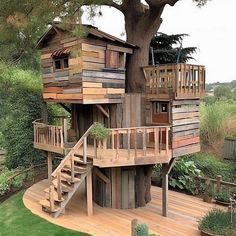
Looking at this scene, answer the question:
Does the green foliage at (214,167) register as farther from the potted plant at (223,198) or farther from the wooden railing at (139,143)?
the wooden railing at (139,143)

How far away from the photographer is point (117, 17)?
12000 millimetres

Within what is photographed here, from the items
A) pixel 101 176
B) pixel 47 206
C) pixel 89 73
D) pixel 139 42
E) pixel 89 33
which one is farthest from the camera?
pixel 139 42

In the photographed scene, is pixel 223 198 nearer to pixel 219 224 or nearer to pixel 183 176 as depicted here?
pixel 183 176

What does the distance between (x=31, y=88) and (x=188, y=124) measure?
326 inches

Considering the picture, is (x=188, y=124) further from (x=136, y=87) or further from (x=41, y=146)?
(x=41, y=146)

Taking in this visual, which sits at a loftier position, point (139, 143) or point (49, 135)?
point (49, 135)

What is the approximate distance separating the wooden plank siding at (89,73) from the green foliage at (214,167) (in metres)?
5.88

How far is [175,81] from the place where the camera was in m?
9.71

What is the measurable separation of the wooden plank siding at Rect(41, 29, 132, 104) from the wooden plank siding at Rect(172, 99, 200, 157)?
1.89m

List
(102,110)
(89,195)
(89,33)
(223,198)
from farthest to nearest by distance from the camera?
(223,198) < (102,110) < (89,195) < (89,33)

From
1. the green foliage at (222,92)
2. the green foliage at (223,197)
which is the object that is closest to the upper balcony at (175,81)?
the green foliage at (223,197)

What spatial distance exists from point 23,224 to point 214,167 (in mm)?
8472

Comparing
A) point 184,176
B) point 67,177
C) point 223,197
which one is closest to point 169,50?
point 184,176

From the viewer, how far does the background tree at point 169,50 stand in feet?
42.5
